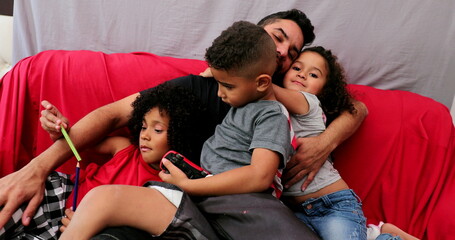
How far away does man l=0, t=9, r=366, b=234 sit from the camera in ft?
3.76

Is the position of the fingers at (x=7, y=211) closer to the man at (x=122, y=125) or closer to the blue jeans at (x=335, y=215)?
the man at (x=122, y=125)

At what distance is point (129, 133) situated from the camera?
5.01 ft

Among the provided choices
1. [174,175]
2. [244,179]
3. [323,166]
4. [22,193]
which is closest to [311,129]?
[323,166]

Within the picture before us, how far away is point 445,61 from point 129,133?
1548 millimetres

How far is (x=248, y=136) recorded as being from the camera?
1.13 metres

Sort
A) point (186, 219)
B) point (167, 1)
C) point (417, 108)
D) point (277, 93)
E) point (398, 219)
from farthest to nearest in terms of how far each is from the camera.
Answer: point (167, 1) < point (417, 108) < point (398, 219) < point (277, 93) < point (186, 219)

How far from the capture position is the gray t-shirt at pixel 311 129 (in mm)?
1331

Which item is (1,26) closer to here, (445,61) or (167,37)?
(167,37)

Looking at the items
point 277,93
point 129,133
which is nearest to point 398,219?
point 277,93

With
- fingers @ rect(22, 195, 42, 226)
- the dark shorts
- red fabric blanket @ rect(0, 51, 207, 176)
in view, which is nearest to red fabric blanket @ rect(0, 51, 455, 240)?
red fabric blanket @ rect(0, 51, 207, 176)

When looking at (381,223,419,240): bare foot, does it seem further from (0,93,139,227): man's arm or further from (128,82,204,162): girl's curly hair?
(0,93,139,227): man's arm

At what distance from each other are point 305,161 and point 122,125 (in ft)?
2.30

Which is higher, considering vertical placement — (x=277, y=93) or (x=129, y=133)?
(x=277, y=93)

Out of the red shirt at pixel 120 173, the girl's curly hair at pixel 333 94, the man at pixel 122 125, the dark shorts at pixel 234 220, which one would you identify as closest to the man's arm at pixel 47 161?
the man at pixel 122 125
